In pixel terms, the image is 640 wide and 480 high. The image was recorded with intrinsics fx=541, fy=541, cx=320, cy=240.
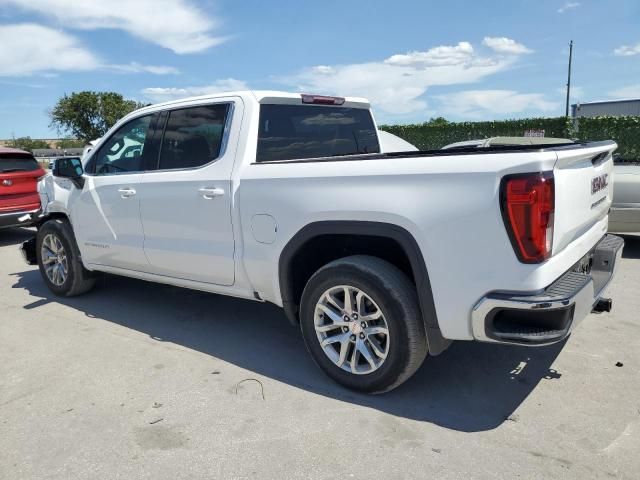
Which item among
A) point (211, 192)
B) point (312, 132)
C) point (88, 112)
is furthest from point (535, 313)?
point (88, 112)

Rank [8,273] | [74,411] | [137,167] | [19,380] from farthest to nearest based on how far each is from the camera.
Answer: [8,273] < [137,167] < [19,380] < [74,411]

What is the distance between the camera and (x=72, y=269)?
17.7 feet

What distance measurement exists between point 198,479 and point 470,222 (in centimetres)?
180

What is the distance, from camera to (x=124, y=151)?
186 inches

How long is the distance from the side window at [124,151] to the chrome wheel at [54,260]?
99cm

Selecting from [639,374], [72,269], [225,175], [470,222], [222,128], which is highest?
[222,128]

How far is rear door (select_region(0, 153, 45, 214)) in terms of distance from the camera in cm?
895

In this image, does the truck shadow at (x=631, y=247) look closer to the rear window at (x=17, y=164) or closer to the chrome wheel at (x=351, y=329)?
the chrome wheel at (x=351, y=329)

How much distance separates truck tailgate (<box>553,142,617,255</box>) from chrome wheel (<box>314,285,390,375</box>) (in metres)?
1.09

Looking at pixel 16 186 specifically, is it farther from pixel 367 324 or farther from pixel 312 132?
pixel 367 324

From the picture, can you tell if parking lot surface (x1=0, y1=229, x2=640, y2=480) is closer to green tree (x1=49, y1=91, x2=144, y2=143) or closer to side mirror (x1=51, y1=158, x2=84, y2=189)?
side mirror (x1=51, y1=158, x2=84, y2=189)

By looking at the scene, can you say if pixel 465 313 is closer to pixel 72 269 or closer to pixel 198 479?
pixel 198 479

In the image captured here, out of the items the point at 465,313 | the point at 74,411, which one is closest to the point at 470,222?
the point at 465,313

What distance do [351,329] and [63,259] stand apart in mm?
3576
